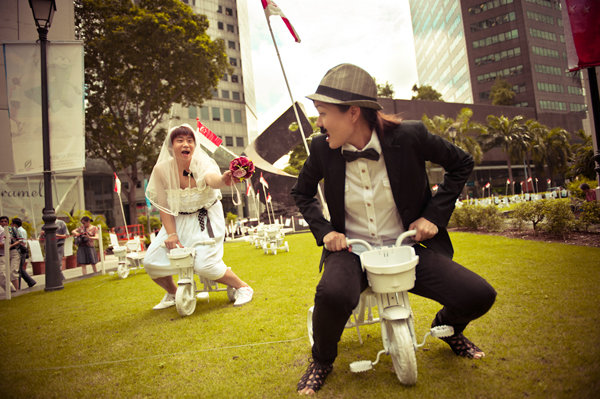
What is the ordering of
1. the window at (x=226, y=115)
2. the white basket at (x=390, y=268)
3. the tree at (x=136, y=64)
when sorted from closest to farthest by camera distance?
1. the white basket at (x=390, y=268)
2. the tree at (x=136, y=64)
3. the window at (x=226, y=115)

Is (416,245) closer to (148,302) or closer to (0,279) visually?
(148,302)

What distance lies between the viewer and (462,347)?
7.40 feet

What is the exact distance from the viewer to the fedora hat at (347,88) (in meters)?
2.08

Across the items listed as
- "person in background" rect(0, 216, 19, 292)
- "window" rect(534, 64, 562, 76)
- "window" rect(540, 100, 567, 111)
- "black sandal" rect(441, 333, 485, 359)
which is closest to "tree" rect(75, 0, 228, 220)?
"person in background" rect(0, 216, 19, 292)

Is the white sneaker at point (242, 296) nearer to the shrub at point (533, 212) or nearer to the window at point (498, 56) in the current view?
the shrub at point (533, 212)

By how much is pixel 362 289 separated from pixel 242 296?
8.35ft

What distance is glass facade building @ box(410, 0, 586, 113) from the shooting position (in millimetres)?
63375

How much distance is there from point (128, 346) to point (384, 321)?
2470mm

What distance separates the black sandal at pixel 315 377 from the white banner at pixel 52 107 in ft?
24.5

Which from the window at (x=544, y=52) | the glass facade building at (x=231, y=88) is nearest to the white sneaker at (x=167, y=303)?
the glass facade building at (x=231, y=88)

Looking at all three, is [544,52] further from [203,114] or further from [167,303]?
[167,303]

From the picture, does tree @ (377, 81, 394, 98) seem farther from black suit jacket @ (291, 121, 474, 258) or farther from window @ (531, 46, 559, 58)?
black suit jacket @ (291, 121, 474, 258)

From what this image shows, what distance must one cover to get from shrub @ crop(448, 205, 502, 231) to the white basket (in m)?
9.05

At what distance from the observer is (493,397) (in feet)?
5.73
